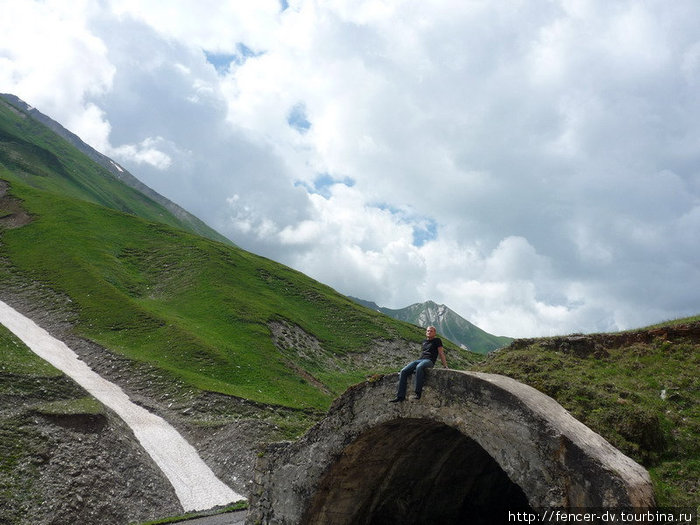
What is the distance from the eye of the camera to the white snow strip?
26938 mm

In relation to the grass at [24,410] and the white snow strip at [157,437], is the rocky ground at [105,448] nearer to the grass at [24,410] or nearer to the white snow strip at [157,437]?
the grass at [24,410]

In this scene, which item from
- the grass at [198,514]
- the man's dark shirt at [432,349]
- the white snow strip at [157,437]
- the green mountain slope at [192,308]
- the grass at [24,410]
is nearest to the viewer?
the man's dark shirt at [432,349]

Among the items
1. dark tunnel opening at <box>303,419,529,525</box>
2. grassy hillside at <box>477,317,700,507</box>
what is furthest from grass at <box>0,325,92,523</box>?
grassy hillside at <box>477,317,700,507</box>

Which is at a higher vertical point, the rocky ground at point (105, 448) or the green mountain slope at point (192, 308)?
the green mountain slope at point (192, 308)

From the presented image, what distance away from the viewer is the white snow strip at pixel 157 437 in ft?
88.4

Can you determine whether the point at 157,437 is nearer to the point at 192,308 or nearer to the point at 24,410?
the point at 24,410

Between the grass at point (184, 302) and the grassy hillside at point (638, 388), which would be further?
the grass at point (184, 302)

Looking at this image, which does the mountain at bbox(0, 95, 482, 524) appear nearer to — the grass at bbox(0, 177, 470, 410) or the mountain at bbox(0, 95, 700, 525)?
the mountain at bbox(0, 95, 700, 525)

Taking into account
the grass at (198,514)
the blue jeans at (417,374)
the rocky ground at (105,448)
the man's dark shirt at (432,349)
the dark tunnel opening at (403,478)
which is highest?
the man's dark shirt at (432,349)

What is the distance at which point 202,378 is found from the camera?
139 ft

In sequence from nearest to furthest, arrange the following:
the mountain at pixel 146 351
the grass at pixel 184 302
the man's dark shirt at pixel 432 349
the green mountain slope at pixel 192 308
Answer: the man's dark shirt at pixel 432 349
the mountain at pixel 146 351
the grass at pixel 184 302
the green mountain slope at pixel 192 308

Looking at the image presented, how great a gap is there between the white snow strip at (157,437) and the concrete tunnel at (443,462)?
43.2 ft

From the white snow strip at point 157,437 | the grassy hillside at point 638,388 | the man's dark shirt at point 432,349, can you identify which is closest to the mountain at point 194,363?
the grassy hillside at point 638,388

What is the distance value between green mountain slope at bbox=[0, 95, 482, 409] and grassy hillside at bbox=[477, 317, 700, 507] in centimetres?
3022
